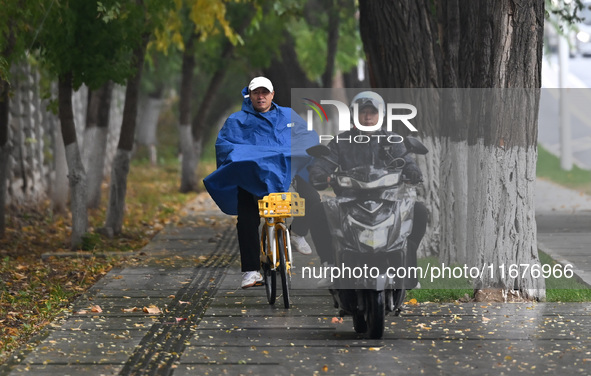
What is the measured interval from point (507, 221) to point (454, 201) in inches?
76.7

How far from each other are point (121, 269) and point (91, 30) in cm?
273

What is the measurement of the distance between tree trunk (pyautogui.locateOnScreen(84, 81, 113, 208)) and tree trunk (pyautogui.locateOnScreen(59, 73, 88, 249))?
2702 millimetres

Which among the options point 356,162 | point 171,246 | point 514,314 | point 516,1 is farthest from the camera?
point 171,246

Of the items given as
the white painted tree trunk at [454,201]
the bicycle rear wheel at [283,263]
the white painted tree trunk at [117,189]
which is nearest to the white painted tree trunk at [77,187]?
the white painted tree trunk at [117,189]

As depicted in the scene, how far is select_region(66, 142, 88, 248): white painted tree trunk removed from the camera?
475 inches

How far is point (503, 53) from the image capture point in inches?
349

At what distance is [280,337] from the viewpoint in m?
7.37

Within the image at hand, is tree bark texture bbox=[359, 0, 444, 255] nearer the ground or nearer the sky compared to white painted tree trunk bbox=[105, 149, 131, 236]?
nearer the sky

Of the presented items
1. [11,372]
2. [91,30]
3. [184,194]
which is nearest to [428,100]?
[91,30]

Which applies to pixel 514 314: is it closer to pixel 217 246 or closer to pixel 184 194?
pixel 217 246

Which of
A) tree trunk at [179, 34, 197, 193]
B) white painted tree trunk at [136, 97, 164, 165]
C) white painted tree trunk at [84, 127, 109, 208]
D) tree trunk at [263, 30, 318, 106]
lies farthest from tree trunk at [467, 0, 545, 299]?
white painted tree trunk at [136, 97, 164, 165]

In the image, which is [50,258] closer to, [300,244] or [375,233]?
[300,244]

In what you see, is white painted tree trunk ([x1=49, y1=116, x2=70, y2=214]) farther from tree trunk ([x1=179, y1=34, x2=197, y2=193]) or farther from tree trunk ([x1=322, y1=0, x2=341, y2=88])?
tree trunk ([x1=322, y1=0, x2=341, y2=88])

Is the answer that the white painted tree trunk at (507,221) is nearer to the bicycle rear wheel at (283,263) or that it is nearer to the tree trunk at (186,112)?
the bicycle rear wheel at (283,263)
